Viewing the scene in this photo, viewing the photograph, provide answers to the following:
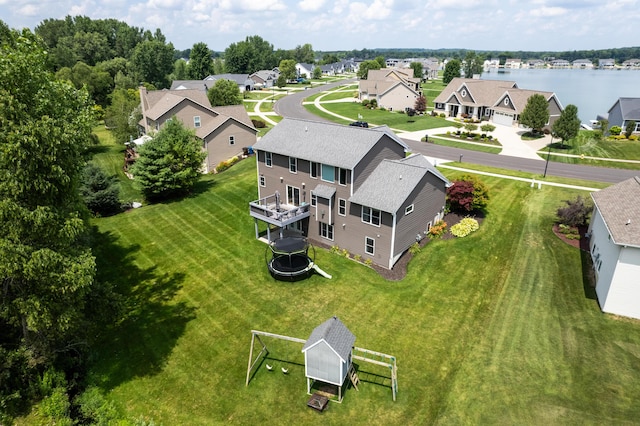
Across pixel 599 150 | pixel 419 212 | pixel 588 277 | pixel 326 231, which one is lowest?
pixel 588 277

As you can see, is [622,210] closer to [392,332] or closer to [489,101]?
[392,332]

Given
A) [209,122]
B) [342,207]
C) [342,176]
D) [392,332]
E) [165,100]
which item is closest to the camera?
[392,332]

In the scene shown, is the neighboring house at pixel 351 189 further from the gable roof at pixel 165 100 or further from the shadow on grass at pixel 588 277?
the gable roof at pixel 165 100

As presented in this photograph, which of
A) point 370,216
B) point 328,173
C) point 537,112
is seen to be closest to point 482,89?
point 537,112

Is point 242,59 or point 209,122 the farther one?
point 242,59

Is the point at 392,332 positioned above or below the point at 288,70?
below

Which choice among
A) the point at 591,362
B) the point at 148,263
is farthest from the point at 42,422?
the point at 591,362

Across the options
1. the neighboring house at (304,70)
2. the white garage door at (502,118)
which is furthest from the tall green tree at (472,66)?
the white garage door at (502,118)
